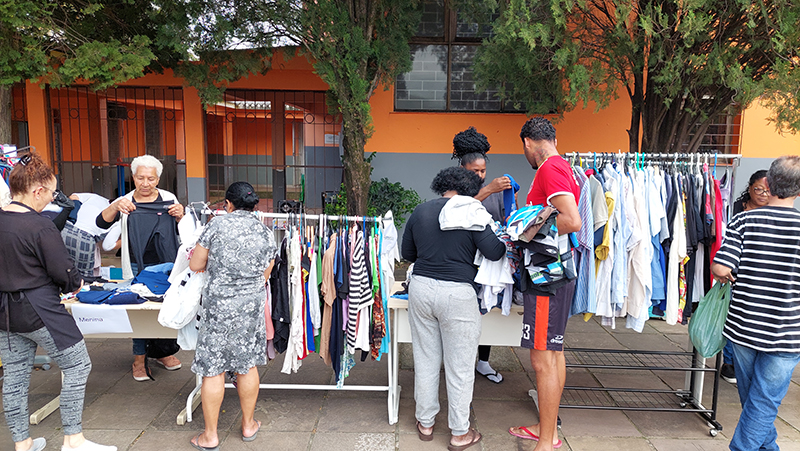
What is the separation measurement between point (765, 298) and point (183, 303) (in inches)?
135

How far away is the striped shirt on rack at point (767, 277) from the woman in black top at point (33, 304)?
12.5 ft

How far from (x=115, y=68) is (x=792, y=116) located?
7.41 m

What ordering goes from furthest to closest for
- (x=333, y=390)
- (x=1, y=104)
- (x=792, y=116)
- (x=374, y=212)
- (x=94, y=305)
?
1. (x=374, y=212)
2. (x=1, y=104)
3. (x=792, y=116)
4. (x=333, y=390)
5. (x=94, y=305)

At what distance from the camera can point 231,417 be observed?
3658 millimetres

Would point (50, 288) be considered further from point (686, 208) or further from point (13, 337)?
point (686, 208)

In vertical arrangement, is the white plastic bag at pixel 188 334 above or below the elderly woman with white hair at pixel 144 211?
below

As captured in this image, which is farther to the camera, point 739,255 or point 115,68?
point 115,68

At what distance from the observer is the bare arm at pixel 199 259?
3.03m

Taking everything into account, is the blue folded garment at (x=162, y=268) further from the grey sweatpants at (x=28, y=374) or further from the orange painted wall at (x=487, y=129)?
the orange painted wall at (x=487, y=129)

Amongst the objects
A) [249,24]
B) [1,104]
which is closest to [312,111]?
[249,24]

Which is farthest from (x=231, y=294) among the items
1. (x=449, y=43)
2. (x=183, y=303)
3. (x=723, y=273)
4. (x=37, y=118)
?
(x=37, y=118)

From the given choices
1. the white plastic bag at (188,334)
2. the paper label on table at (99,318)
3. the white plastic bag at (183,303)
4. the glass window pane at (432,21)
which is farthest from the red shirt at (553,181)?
the glass window pane at (432,21)

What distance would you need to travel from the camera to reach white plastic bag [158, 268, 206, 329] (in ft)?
10.7

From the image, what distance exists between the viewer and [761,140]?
829 centimetres
